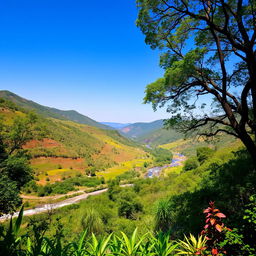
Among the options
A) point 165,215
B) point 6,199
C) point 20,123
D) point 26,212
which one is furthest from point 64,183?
point 165,215

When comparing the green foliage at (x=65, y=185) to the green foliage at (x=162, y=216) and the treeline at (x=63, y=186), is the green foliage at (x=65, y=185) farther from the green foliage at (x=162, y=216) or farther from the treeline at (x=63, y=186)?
the green foliage at (x=162, y=216)

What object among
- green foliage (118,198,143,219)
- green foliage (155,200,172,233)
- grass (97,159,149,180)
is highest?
green foliage (155,200,172,233)

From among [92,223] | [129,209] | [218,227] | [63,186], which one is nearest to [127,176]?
[63,186]

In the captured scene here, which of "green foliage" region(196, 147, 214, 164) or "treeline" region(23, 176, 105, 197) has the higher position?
"green foliage" region(196, 147, 214, 164)

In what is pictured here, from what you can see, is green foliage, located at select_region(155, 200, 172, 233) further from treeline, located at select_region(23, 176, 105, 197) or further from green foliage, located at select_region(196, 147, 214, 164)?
treeline, located at select_region(23, 176, 105, 197)

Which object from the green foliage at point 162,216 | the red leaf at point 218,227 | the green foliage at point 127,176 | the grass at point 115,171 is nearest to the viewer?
the red leaf at point 218,227

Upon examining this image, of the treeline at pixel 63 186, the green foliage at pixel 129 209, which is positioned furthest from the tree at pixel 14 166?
the treeline at pixel 63 186

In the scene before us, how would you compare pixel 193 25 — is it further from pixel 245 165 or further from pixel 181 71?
pixel 245 165

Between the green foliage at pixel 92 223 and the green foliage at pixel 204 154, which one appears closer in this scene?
the green foliage at pixel 92 223

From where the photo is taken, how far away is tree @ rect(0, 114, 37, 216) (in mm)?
11633

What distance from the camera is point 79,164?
287 feet

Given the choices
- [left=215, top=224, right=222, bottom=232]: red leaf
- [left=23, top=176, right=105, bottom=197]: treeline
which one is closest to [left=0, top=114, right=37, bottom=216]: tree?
[left=215, top=224, right=222, bottom=232]: red leaf

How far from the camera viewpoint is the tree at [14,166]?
1163cm

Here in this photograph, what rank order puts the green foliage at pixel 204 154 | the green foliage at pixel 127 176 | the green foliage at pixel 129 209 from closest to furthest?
1. the green foliage at pixel 129 209
2. the green foliage at pixel 204 154
3. the green foliage at pixel 127 176
